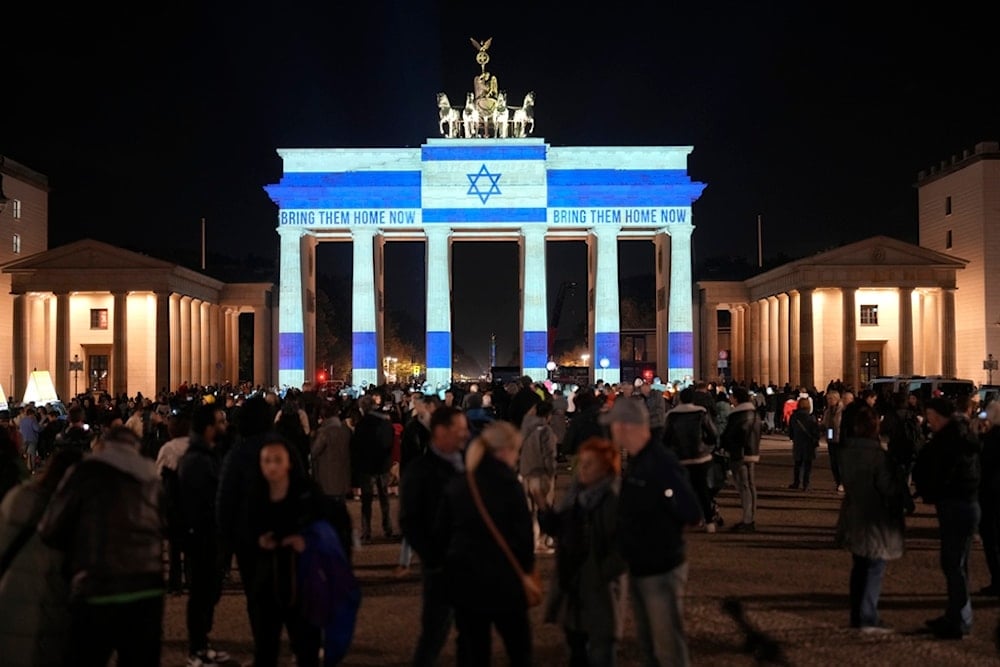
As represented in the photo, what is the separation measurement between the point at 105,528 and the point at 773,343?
2566 inches

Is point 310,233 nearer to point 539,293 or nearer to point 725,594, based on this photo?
point 539,293

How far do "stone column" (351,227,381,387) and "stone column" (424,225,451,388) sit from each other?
315 cm

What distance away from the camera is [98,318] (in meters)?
65.1

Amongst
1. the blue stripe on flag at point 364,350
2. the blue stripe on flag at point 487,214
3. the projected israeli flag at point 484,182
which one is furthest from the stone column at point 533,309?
the blue stripe on flag at point 364,350

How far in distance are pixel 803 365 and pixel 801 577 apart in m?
48.3

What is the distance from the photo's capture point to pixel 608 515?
676 cm

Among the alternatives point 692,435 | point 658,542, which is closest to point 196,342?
point 692,435

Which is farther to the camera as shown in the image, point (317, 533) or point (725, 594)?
point (725, 594)

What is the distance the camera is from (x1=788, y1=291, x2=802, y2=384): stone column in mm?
59719

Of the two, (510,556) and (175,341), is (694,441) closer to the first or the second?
(510,556)

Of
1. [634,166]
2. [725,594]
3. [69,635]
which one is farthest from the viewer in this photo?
[634,166]

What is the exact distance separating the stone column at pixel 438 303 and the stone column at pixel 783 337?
19119 millimetres

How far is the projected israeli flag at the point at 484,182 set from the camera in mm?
61500

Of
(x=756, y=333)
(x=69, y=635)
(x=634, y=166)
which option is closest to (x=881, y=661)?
(x=69, y=635)
